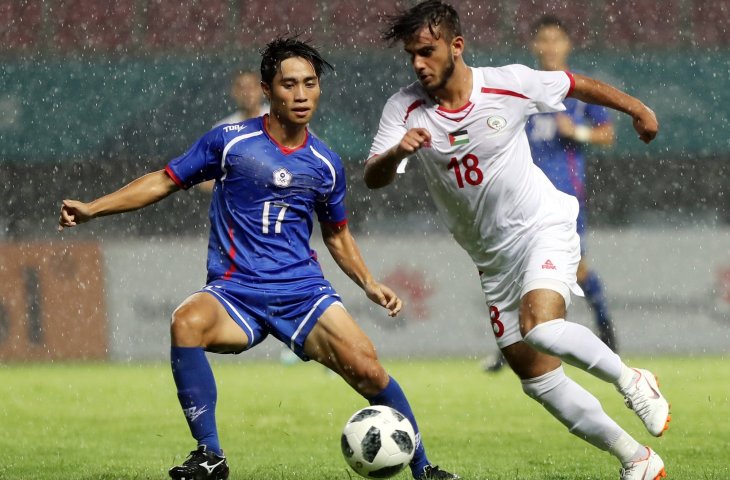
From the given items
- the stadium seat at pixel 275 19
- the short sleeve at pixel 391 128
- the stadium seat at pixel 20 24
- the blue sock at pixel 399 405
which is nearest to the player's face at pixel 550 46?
the short sleeve at pixel 391 128

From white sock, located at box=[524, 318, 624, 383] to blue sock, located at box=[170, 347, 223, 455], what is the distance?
1274 millimetres

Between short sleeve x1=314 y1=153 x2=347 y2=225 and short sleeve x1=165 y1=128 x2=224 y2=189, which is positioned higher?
short sleeve x1=165 y1=128 x2=224 y2=189

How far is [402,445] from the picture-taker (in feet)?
15.4

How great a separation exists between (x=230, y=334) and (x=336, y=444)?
6.03ft

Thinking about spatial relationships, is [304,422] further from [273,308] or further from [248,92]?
[273,308]

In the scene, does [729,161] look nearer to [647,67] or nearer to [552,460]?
[647,67]

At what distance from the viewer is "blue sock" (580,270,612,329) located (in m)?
9.10

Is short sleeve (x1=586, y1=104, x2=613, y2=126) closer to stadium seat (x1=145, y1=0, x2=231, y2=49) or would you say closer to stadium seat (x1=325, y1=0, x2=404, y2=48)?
stadium seat (x1=325, y1=0, x2=404, y2=48)

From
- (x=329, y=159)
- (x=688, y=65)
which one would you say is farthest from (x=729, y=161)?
(x=329, y=159)

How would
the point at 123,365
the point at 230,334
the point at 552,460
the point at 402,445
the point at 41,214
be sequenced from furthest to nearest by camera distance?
the point at 41,214, the point at 123,365, the point at 552,460, the point at 230,334, the point at 402,445

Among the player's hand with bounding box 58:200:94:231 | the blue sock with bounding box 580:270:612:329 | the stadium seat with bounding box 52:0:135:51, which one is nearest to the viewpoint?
the player's hand with bounding box 58:200:94:231

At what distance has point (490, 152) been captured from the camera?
504cm

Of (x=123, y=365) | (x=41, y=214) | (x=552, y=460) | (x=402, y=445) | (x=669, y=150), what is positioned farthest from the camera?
(x=669, y=150)

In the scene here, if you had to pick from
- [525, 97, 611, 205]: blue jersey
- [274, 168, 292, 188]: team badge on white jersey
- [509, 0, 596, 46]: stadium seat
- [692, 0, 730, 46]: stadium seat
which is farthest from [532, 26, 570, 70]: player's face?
[692, 0, 730, 46]: stadium seat
